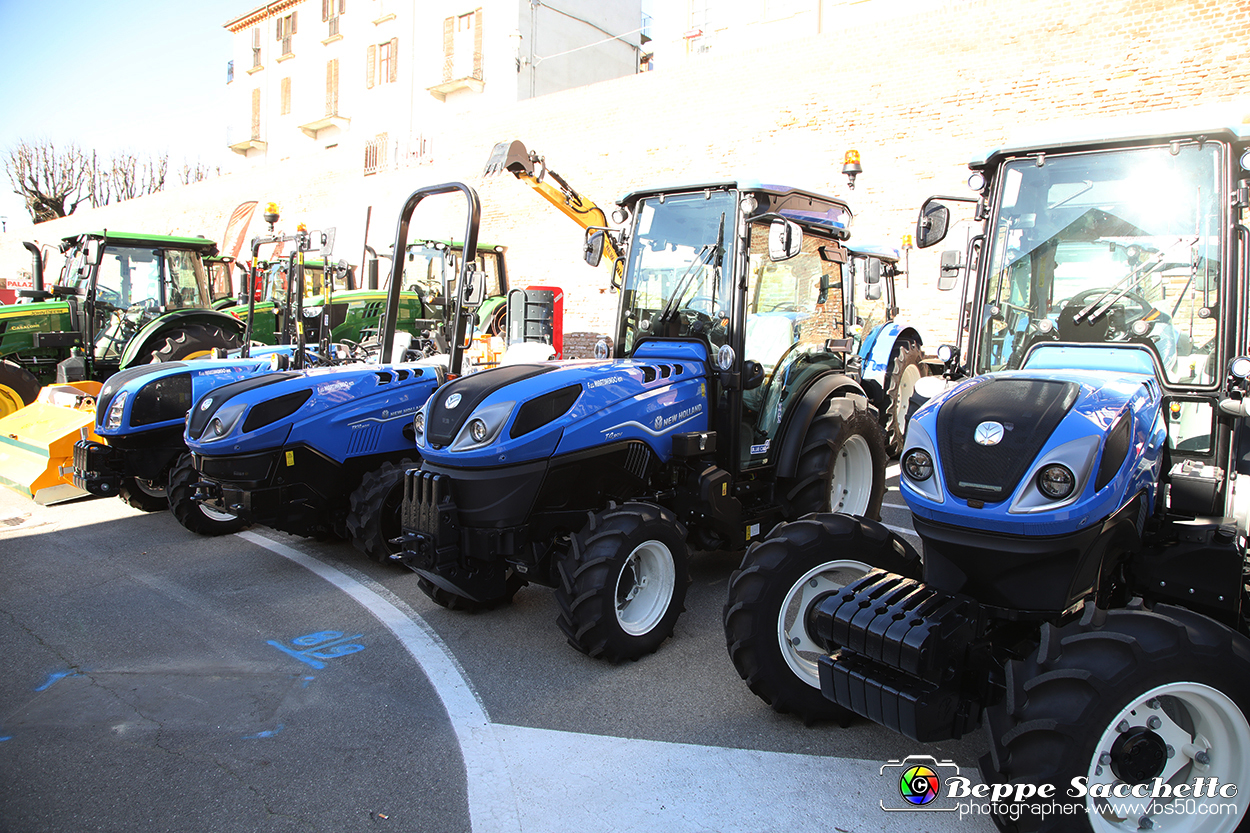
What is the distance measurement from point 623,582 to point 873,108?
11759 millimetres

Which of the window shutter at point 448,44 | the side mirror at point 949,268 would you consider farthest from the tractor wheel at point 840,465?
the window shutter at point 448,44

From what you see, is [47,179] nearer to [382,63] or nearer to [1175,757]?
[382,63]

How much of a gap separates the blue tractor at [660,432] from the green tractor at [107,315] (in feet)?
22.0

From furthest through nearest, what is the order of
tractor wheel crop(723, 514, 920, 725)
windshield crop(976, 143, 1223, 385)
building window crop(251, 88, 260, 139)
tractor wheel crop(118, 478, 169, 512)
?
building window crop(251, 88, 260, 139) → tractor wheel crop(118, 478, 169, 512) → windshield crop(976, 143, 1223, 385) → tractor wheel crop(723, 514, 920, 725)

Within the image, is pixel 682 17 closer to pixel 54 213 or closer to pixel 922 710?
pixel 922 710

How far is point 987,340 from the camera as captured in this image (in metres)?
3.76

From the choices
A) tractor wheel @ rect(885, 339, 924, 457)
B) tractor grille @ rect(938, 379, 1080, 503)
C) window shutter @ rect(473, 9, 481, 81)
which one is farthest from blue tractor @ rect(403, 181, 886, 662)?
window shutter @ rect(473, 9, 481, 81)

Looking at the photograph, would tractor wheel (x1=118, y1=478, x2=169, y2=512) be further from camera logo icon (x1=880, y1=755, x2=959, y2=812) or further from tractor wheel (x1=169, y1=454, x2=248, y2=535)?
camera logo icon (x1=880, y1=755, x2=959, y2=812)

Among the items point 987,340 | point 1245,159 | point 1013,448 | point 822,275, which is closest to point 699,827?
point 1013,448

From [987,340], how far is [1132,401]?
99 centimetres

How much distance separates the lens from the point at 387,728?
136 inches

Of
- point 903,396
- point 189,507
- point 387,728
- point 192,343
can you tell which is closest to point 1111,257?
point 387,728

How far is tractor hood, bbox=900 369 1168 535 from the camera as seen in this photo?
8.45ft

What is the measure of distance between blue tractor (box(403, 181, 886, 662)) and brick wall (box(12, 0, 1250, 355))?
2129 mm
